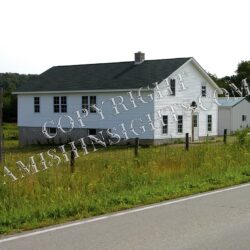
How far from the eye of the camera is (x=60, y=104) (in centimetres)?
4112

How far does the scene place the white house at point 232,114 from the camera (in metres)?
49.3

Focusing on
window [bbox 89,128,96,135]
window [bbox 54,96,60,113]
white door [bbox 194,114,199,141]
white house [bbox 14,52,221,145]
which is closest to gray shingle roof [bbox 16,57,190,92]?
white house [bbox 14,52,221,145]

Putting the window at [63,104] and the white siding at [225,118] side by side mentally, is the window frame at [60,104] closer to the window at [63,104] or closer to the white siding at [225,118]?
the window at [63,104]

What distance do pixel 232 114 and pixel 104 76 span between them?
14.6 m

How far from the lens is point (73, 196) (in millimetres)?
10391

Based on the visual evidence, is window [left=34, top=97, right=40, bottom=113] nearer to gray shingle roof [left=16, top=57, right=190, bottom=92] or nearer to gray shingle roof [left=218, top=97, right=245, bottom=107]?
gray shingle roof [left=16, top=57, right=190, bottom=92]

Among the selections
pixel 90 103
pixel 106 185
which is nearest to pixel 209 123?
pixel 90 103

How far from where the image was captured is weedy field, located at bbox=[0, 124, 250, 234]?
9086 mm

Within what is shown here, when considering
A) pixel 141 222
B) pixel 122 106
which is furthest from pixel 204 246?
pixel 122 106

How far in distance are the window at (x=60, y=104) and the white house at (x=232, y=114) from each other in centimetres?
1554

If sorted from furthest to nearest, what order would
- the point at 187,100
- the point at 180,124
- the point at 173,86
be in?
1. the point at 187,100
2. the point at 180,124
3. the point at 173,86

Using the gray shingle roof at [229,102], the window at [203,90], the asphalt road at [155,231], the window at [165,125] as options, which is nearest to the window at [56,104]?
the window at [165,125]

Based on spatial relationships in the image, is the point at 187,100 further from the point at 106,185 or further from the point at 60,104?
the point at 106,185

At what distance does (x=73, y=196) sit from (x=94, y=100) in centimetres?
2928
